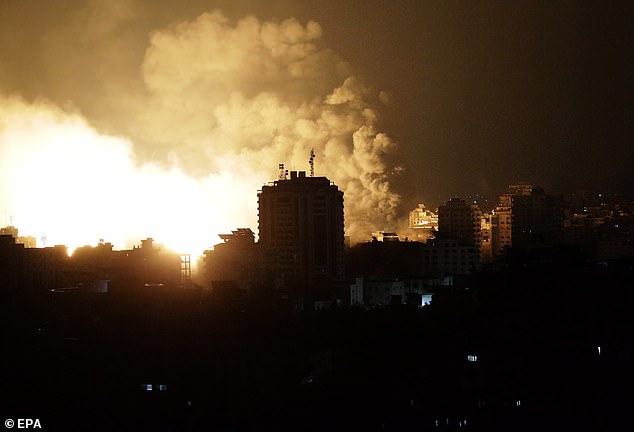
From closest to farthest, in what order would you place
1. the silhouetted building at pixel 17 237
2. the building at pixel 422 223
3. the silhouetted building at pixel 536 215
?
the silhouetted building at pixel 17 237 < the building at pixel 422 223 < the silhouetted building at pixel 536 215

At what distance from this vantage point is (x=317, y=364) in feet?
39.8

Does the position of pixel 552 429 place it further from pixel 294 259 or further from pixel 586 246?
pixel 586 246

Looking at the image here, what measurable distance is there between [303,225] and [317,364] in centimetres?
1060

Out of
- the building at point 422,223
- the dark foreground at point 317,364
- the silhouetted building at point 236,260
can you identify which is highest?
the building at point 422,223

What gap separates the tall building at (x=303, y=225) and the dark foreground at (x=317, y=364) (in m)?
6.86

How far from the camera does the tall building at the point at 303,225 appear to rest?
21984 mm

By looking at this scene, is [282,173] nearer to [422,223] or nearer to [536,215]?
[422,223]

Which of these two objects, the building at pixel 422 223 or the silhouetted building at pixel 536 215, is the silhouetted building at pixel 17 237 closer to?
the building at pixel 422 223

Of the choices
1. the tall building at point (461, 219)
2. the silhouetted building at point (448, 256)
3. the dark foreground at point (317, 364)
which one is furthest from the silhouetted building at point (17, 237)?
the tall building at point (461, 219)

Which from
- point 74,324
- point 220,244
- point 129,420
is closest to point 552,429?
point 129,420

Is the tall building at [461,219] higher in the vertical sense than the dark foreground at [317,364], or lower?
higher

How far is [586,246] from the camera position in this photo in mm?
25828

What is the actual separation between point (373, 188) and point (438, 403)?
15.3m

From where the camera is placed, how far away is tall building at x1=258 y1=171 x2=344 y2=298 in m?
22.0
